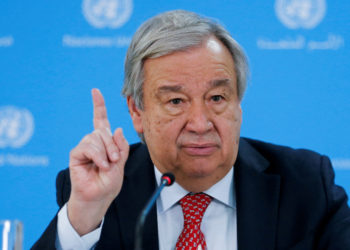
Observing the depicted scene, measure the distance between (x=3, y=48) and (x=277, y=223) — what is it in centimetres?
221

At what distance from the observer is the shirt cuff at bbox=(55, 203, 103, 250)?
1.66 meters

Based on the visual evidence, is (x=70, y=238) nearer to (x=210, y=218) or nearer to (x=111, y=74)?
(x=210, y=218)

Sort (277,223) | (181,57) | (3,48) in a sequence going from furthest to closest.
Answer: (3,48)
(277,223)
(181,57)

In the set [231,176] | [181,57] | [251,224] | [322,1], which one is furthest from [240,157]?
[322,1]

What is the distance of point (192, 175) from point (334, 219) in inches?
23.5

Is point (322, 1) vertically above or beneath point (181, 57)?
above

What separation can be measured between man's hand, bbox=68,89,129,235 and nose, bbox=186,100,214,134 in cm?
26

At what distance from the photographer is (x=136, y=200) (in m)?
1.96

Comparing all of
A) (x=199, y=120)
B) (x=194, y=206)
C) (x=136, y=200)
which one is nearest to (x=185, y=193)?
(x=194, y=206)

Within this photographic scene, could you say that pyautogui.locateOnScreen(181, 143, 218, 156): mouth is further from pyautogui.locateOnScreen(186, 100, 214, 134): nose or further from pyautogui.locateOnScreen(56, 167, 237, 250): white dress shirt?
pyautogui.locateOnScreen(56, 167, 237, 250): white dress shirt

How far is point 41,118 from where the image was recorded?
10.2ft

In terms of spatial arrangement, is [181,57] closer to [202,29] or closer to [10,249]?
[202,29]

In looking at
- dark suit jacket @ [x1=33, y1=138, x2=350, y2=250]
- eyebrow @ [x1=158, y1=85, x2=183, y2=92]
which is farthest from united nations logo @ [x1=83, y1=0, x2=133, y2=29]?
eyebrow @ [x1=158, y1=85, x2=183, y2=92]

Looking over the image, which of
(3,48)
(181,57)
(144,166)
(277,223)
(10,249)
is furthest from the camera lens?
(3,48)
